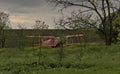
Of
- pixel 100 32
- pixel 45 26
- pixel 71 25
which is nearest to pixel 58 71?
pixel 71 25

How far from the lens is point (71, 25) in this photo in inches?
1699

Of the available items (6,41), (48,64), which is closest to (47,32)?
(6,41)

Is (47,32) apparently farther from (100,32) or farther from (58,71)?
(58,71)

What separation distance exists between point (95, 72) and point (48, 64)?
4.33 m

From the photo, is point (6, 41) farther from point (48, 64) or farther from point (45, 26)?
point (48, 64)

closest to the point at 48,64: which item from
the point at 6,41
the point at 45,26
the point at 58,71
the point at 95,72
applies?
the point at 58,71

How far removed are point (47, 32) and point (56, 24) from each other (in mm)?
7188

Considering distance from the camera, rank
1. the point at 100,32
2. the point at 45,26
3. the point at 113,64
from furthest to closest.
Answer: the point at 45,26 → the point at 100,32 → the point at 113,64

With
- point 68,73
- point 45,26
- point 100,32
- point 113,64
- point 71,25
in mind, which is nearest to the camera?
point 68,73

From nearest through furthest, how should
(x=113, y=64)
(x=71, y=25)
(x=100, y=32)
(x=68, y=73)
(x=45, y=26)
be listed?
(x=68, y=73)
(x=113, y=64)
(x=71, y=25)
(x=100, y=32)
(x=45, y=26)

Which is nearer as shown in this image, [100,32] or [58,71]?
[58,71]

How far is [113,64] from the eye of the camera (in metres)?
21.1

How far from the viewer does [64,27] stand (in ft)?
144

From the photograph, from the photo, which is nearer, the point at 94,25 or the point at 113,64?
the point at 113,64
